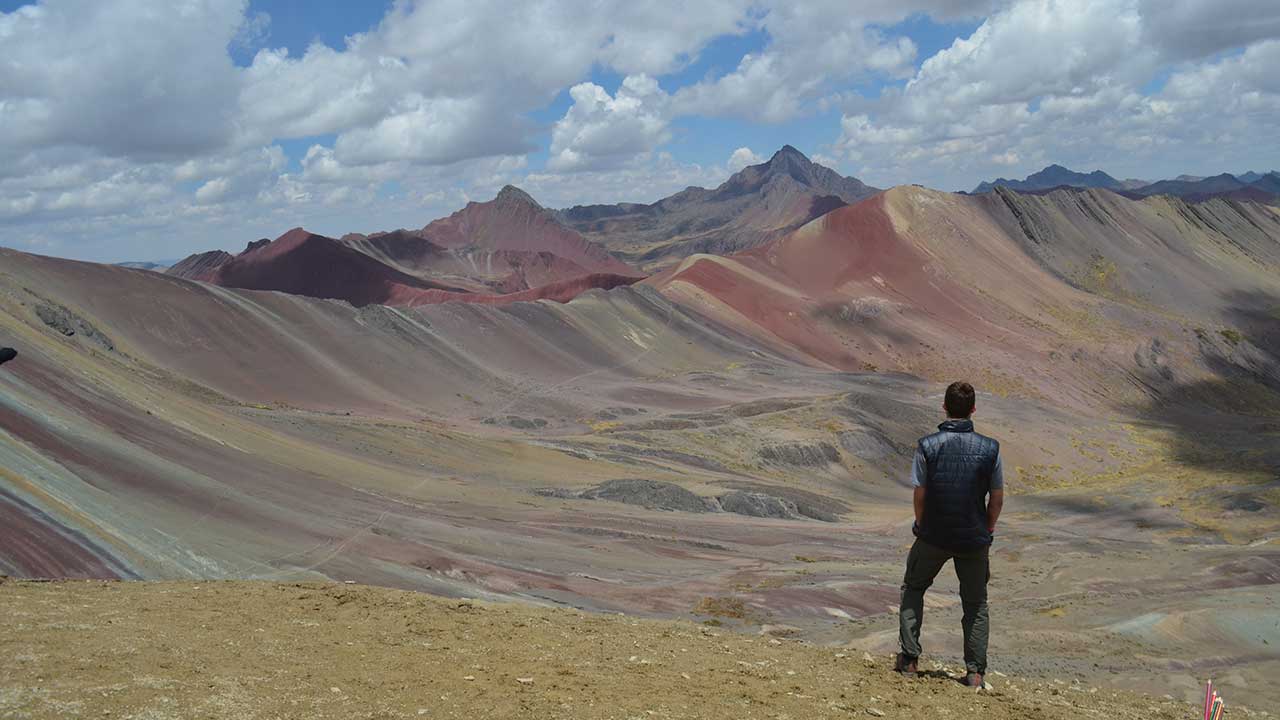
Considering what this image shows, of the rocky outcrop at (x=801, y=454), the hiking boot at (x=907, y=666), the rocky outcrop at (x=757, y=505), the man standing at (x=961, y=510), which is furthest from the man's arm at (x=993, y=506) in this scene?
the rocky outcrop at (x=801, y=454)

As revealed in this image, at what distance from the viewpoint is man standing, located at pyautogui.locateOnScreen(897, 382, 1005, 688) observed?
7.17 meters

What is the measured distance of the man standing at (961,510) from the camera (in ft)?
23.5

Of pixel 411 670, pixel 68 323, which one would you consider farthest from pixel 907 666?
pixel 68 323

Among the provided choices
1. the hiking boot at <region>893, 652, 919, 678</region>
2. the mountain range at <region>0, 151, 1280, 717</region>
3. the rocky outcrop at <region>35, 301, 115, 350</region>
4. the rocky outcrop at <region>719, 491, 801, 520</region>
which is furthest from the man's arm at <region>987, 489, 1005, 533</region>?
the rocky outcrop at <region>35, 301, 115, 350</region>

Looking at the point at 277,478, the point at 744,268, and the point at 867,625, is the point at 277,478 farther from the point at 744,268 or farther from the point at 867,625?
the point at 744,268

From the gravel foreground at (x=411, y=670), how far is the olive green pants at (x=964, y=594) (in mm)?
314

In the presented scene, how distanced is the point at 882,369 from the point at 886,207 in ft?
95.5

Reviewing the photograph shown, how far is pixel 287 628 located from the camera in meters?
8.53

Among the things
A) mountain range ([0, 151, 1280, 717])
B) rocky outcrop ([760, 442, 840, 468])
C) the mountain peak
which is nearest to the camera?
mountain range ([0, 151, 1280, 717])

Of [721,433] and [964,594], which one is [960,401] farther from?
[721,433]

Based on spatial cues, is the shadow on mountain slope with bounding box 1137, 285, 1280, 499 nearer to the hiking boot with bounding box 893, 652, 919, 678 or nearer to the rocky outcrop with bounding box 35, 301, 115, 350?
the hiking boot with bounding box 893, 652, 919, 678

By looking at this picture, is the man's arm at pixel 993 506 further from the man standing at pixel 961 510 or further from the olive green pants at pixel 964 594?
the olive green pants at pixel 964 594

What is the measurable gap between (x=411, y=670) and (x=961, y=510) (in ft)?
14.5

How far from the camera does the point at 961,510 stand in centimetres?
721
